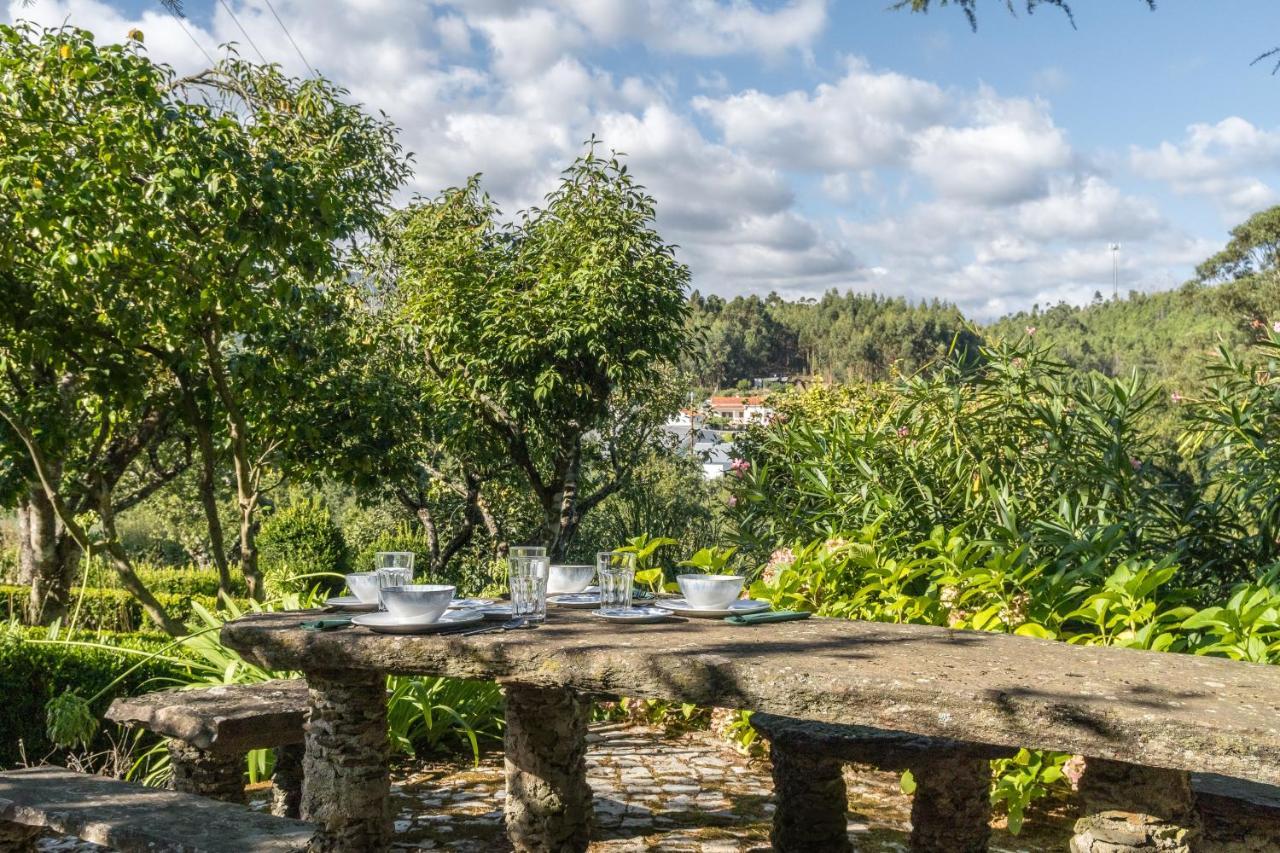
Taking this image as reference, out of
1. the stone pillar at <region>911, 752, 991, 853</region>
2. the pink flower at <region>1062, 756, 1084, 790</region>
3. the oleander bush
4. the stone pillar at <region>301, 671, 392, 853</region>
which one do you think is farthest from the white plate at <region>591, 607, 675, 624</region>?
the pink flower at <region>1062, 756, 1084, 790</region>

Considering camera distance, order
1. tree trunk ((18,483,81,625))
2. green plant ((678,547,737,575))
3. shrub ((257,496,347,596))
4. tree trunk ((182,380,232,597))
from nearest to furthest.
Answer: green plant ((678,547,737,575)), tree trunk ((182,380,232,597)), tree trunk ((18,483,81,625)), shrub ((257,496,347,596))

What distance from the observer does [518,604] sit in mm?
2482

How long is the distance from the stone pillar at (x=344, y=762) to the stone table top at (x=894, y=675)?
14 cm

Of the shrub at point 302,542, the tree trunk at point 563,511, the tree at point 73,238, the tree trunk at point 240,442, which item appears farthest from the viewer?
the shrub at point 302,542

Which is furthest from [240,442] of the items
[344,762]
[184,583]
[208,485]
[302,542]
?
[184,583]

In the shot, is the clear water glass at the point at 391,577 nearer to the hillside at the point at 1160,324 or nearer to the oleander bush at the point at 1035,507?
the oleander bush at the point at 1035,507

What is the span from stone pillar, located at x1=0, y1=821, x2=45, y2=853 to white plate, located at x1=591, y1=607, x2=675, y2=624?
1.69 metres

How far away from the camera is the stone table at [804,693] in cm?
159

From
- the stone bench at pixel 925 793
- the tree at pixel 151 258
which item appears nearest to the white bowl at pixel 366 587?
the stone bench at pixel 925 793

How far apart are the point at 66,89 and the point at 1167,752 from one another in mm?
5248

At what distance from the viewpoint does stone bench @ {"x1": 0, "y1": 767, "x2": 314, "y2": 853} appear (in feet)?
7.64

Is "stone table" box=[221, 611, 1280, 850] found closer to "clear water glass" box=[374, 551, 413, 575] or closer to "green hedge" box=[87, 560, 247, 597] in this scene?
"clear water glass" box=[374, 551, 413, 575]

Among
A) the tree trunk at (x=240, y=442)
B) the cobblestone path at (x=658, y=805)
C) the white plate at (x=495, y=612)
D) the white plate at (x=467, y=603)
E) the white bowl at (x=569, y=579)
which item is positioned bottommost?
the cobblestone path at (x=658, y=805)

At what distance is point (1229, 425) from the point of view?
374 cm
